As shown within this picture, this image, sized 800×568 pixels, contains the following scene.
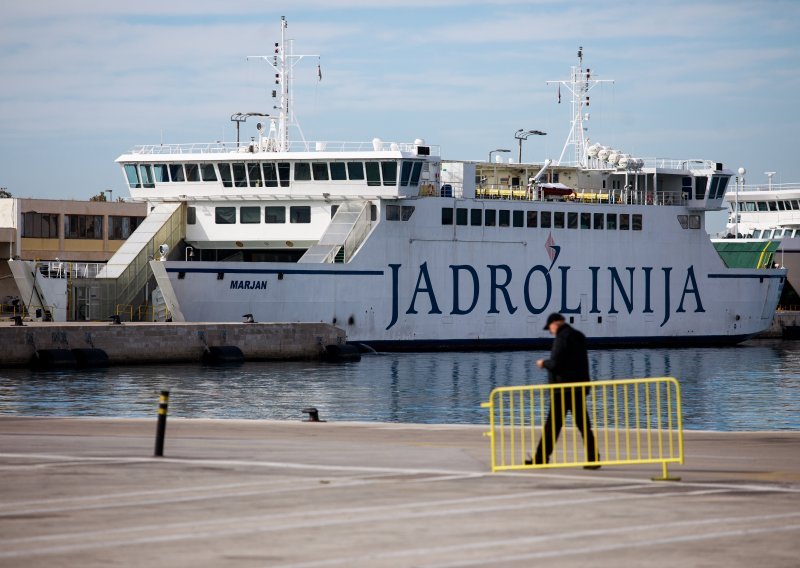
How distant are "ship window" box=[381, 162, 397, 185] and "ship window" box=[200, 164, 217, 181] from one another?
6.20 metres

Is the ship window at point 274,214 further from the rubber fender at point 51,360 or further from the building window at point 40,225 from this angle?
the building window at point 40,225

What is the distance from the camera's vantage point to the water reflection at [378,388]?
26.8 m

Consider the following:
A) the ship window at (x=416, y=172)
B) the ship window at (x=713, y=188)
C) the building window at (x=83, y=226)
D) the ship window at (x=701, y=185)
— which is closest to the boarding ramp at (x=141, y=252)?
the ship window at (x=416, y=172)

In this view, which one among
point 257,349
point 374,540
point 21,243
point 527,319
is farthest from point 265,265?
point 374,540

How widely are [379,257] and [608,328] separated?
499 inches

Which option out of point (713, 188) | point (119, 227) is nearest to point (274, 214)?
point (713, 188)

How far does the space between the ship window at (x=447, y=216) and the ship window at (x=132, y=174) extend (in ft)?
37.2

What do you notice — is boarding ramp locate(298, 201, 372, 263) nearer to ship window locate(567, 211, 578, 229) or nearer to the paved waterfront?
ship window locate(567, 211, 578, 229)

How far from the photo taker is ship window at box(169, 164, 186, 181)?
161ft

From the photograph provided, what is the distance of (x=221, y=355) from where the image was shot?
40.6 m

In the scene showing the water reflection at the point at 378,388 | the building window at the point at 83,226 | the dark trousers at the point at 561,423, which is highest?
the building window at the point at 83,226

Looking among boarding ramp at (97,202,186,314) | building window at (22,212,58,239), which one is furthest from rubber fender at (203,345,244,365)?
building window at (22,212,58,239)

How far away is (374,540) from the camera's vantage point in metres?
8.99

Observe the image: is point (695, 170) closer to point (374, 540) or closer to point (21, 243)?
point (21, 243)
